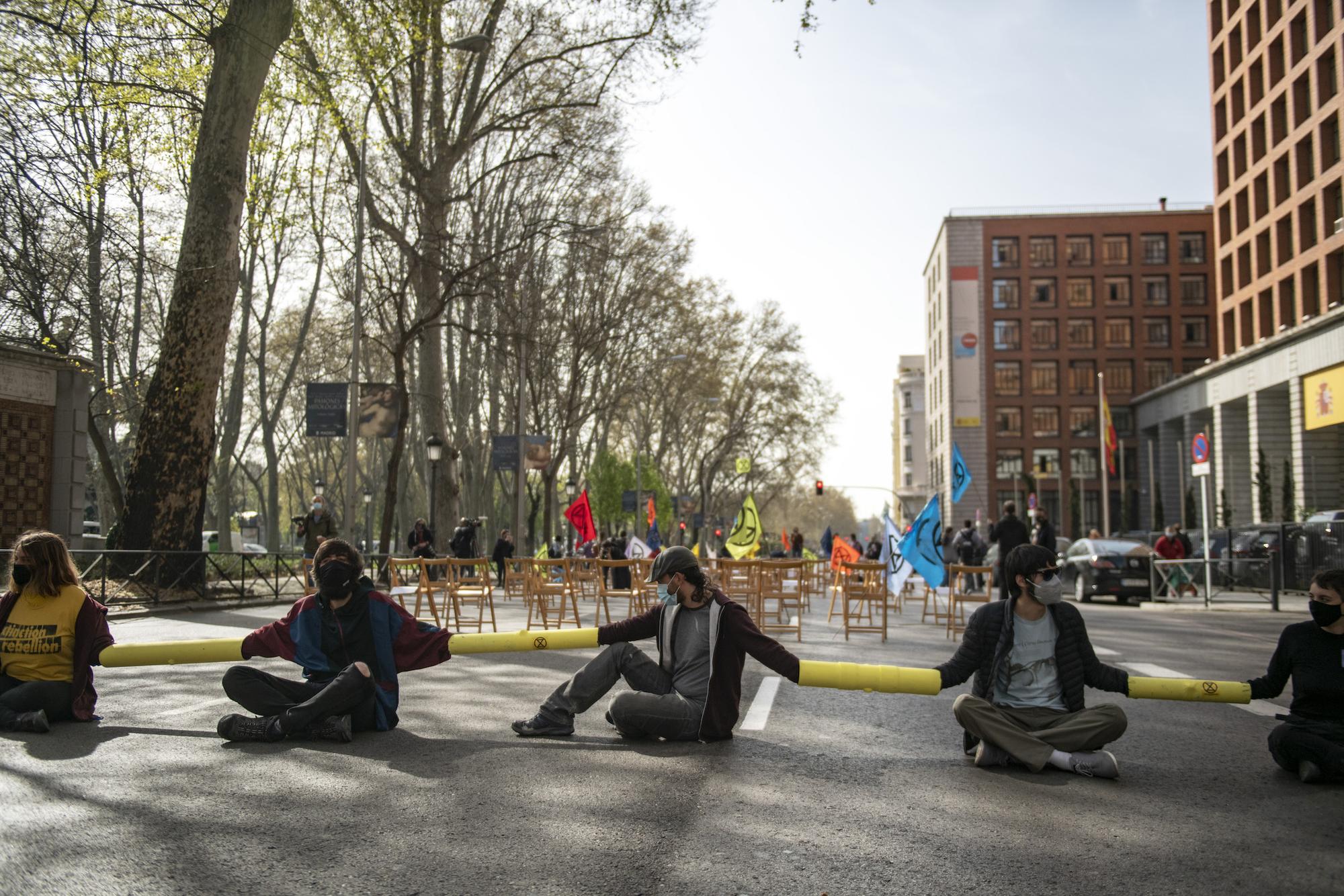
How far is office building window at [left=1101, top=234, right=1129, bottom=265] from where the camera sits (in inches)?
3164

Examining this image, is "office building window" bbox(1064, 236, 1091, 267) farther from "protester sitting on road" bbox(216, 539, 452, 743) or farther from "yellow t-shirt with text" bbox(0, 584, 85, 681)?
"yellow t-shirt with text" bbox(0, 584, 85, 681)

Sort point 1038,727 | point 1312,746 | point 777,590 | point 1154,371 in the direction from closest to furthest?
point 1312,746, point 1038,727, point 777,590, point 1154,371

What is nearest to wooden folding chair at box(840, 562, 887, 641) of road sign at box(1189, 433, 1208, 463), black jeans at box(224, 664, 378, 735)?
black jeans at box(224, 664, 378, 735)

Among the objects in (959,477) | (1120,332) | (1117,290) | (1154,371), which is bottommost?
(959,477)

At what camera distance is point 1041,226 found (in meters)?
80.3

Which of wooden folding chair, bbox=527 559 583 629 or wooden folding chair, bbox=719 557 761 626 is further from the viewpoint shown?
wooden folding chair, bbox=719 557 761 626

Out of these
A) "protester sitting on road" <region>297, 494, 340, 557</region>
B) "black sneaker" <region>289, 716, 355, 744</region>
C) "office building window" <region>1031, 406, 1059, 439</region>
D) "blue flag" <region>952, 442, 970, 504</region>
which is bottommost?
"black sneaker" <region>289, 716, 355, 744</region>

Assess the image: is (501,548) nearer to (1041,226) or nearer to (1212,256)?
(1041,226)

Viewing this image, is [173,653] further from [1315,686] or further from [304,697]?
[1315,686]

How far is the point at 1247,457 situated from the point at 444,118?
116ft

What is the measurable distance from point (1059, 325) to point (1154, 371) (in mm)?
6707

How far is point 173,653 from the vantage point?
7.89 m

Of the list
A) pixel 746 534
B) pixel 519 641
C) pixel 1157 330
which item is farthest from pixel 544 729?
pixel 1157 330

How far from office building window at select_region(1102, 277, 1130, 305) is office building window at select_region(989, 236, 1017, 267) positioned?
616 centimetres
